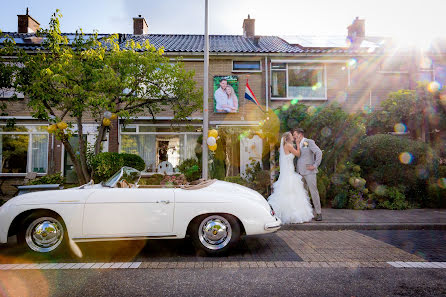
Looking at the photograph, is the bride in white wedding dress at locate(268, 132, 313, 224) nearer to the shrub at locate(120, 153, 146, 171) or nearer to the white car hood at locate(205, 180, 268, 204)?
the white car hood at locate(205, 180, 268, 204)

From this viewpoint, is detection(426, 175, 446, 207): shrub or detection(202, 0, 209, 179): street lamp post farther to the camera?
detection(426, 175, 446, 207): shrub

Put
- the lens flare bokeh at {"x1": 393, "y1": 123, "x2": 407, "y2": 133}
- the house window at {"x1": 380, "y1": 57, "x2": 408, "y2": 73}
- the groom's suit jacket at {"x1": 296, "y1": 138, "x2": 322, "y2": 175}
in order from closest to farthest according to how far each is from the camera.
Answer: the groom's suit jacket at {"x1": 296, "y1": 138, "x2": 322, "y2": 175}
the lens flare bokeh at {"x1": 393, "y1": 123, "x2": 407, "y2": 133}
the house window at {"x1": 380, "y1": 57, "x2": 408, "y2": 73}

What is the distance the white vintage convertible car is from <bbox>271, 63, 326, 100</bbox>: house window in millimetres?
10878

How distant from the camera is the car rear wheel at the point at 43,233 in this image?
13.5 feet

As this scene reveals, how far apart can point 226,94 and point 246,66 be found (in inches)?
69.5

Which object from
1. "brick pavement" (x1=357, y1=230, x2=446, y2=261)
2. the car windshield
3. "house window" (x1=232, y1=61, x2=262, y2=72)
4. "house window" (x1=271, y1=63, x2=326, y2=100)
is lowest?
"brick pavement" (x1=357, y1=230, x2=446, y2=261)

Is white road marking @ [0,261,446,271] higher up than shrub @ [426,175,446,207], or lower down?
lower down

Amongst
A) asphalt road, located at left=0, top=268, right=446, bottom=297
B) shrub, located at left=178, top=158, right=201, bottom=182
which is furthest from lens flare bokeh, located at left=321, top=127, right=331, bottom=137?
asphalt road, located at left=0, top=268, right=446, bottom=297

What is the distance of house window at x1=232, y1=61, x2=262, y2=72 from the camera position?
14.3 metres

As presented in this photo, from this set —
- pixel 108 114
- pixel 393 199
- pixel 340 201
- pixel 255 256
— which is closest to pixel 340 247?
pixel 255 256

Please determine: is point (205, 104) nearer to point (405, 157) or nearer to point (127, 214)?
point (127, 214)

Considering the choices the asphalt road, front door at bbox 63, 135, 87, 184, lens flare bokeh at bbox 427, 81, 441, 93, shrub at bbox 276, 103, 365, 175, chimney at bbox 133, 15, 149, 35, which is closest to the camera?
the asphalt road

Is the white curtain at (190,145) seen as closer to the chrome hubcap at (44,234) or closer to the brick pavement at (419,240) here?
the brick pavement at (419,240)

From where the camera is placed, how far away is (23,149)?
13.7 metres
